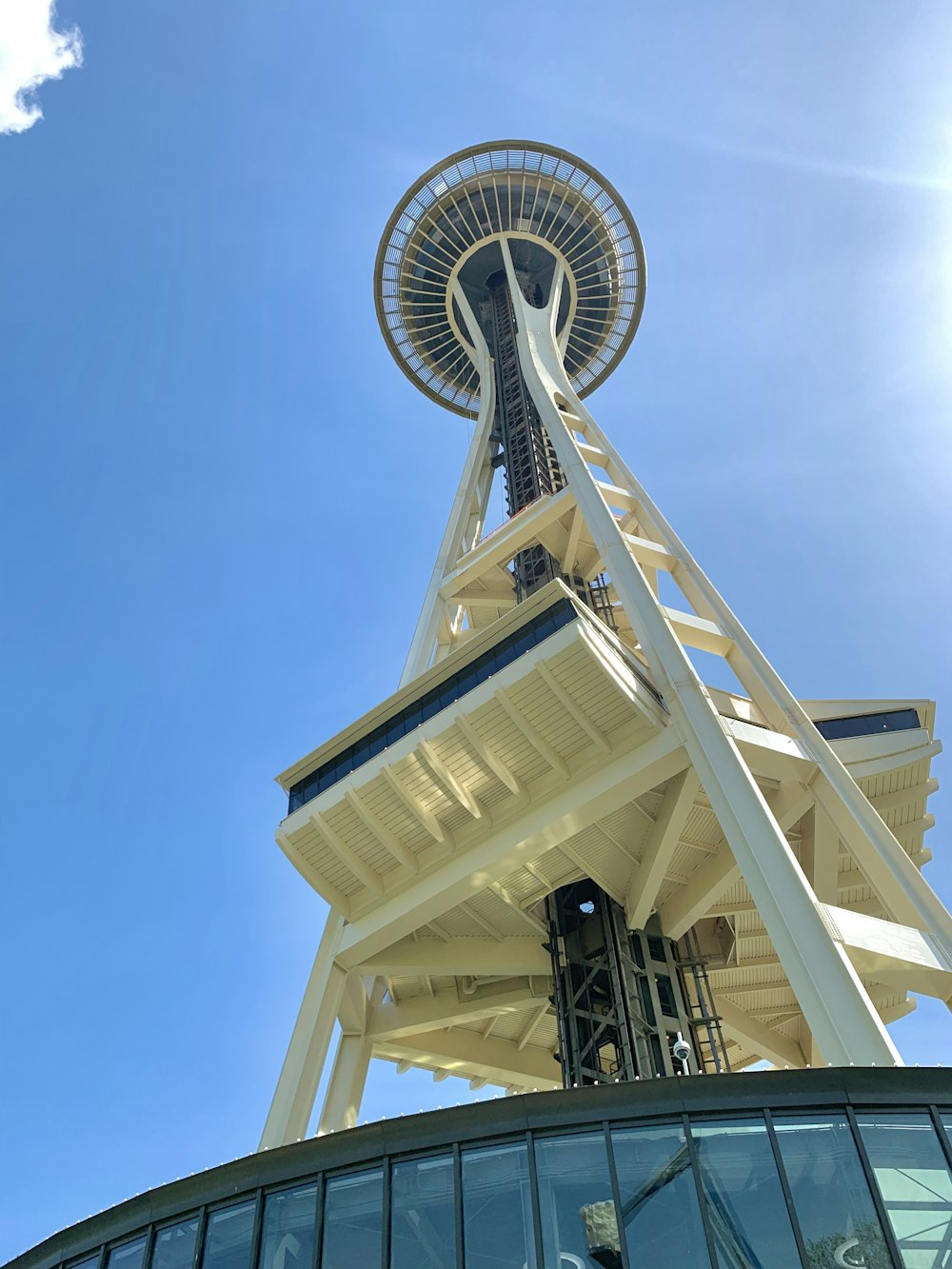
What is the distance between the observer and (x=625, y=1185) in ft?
37.0

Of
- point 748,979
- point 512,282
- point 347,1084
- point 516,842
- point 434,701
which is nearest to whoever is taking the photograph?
point 516,842

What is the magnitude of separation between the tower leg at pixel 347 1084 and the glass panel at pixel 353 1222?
29.8 feet

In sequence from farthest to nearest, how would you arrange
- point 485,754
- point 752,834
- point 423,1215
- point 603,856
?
point 603,856 < point 485,754 < point 752,834 < point 423,1215

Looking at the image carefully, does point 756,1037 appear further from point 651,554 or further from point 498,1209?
point 498,1209

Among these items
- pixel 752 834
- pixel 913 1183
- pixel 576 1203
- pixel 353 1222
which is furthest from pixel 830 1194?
pixel 752 834

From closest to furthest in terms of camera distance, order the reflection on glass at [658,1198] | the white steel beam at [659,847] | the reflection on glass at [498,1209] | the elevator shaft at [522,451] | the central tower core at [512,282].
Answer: the reflection on glass at [658,1198] → the reflection on glass at [498,1209] → the white steel beam at [659,847] → the elevator shaft at [522,451] → the central tower core at [512,282]

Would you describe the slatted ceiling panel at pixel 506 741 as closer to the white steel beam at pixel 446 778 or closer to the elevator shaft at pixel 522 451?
the white steel beam at pixel 446 778

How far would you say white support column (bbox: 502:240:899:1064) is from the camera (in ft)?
46.9

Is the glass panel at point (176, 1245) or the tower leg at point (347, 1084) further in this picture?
the tower leg at point (347, 1084)

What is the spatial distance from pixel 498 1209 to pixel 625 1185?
1486mm

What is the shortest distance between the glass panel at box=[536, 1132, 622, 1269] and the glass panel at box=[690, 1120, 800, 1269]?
1069 millimetres

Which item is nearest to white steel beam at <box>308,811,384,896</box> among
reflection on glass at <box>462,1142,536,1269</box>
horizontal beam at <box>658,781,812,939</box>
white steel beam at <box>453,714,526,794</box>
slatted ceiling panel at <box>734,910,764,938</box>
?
white steel beam at <box>453,714,526,794</box>

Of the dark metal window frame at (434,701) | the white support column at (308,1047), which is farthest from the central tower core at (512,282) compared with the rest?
the white support column at (308,1047)

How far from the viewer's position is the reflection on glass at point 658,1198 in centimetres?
1070
